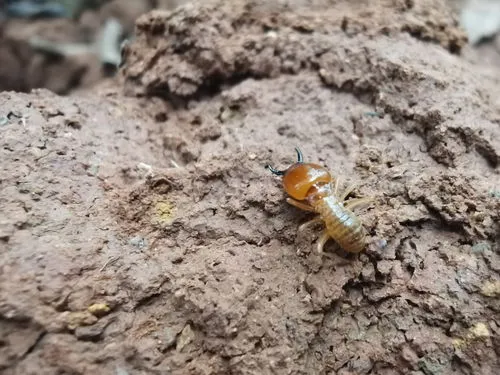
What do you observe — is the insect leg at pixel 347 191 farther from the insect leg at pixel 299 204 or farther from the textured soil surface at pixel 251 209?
the insect leg at pixel 299 204

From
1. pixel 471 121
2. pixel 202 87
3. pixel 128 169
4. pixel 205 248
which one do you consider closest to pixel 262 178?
pixel 205 248

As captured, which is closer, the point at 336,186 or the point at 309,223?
the point at 309,223

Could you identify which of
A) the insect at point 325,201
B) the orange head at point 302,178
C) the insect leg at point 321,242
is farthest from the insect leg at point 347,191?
the insect leg at point 321,242

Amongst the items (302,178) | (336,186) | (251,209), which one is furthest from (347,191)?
(251,209)

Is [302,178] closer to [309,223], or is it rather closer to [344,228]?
[309,223]

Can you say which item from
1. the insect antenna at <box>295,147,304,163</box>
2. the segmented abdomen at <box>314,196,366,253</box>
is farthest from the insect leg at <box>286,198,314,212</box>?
the insect antenna at <box>295,147,304,163</box>

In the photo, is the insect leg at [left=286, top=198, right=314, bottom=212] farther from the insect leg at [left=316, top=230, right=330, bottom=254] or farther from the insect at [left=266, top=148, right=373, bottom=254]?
the insect leg at [left=316, top=230, right=330, bottom=254]
